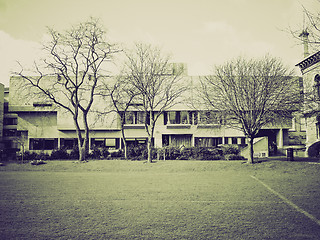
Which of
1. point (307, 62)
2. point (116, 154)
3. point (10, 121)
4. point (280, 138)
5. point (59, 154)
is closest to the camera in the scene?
point (307, 62)

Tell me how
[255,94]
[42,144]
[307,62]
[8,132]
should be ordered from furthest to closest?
1. [8,132]
2. [42,144]
3. [307,62]
4. [255,94]

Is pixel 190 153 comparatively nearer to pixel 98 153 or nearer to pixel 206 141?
pixel 206 141

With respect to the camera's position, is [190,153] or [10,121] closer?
[190,153]

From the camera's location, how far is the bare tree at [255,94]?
770 inches

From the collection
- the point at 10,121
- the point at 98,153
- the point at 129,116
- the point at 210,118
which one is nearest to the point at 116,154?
the point at 98,153

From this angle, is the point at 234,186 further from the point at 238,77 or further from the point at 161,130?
the point at 161,130

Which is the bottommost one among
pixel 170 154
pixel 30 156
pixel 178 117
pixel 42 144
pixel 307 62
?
pixel 30 156

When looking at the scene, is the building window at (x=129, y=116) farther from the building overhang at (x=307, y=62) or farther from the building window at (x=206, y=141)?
the building overhang at (x=307, y=62)

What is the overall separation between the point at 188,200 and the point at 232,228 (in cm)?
332

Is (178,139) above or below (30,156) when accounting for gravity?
above

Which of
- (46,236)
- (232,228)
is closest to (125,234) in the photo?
(46,236)

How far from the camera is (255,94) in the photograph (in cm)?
2003

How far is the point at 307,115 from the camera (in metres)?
19.9

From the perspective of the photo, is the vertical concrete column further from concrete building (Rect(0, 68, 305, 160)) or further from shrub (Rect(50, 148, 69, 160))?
shrub (Rect(50, 148, 69, 160))
